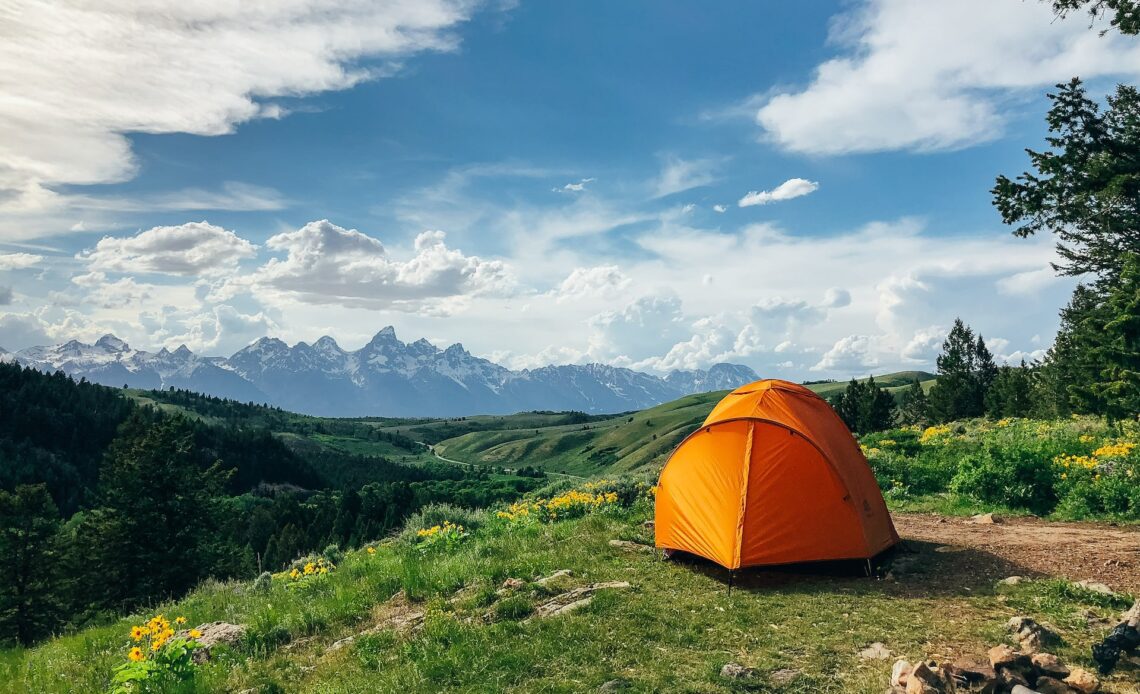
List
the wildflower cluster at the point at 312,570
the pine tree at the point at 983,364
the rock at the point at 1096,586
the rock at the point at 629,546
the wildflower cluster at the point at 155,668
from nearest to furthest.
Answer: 1. the wildflower cluster at the point at 155,668
2. the rock at the point at 1096,586
3. the rock at the point at 629,546
4. the wildflower cluster at the point at 312,570
5. the pine tree at the point at 983,364

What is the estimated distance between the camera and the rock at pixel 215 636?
1016 cm

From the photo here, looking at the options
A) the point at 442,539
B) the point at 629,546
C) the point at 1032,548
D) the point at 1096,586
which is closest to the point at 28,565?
the point at 442,539

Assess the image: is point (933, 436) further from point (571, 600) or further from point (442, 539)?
point (571, 600)

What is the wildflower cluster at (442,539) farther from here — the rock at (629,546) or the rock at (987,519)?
the rock at (987,519)

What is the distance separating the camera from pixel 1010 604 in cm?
977

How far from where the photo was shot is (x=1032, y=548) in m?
12.7

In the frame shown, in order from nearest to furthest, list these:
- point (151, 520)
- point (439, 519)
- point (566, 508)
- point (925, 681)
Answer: point (925, 681), point (566, 508), point (439, 519), point (151, 520)

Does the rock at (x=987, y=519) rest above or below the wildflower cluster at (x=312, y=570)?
above


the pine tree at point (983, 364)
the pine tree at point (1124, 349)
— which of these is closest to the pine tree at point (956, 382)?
the pine tree at point (983, 364)

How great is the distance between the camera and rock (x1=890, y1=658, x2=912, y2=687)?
22.6 feet

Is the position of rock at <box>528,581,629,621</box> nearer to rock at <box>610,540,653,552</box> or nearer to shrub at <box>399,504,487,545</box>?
rock at <box>610,540,653,552</box>

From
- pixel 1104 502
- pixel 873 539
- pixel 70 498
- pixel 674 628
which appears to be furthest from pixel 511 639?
pixel 70 498

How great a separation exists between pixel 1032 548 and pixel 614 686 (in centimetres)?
1033

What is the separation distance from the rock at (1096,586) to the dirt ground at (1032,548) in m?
0.34
